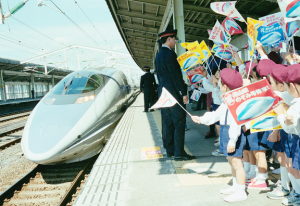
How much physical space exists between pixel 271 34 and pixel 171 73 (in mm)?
1430

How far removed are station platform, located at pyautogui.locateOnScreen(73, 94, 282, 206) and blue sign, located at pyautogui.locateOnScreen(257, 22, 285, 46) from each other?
1710 mm

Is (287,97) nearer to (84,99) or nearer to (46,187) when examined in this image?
(84,99)

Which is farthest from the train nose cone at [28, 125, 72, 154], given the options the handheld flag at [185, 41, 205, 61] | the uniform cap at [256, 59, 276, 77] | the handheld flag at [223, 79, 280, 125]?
the uniform cap at [256, 59, 276, 77]

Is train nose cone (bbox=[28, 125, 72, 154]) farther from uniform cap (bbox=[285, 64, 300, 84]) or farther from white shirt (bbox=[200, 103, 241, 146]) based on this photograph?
uniform cap (bbox=[285, 64, 300, 84])

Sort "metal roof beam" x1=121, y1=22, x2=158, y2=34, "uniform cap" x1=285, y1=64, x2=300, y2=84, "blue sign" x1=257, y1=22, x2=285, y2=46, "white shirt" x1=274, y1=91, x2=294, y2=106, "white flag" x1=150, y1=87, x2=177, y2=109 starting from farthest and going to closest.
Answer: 1. "metal roof beam" x1=121, y1=22, x2=158, y2=34
2. "blue sign" x1=257, y1=22, x2=285, y2=46
3. "white flag" x1=150, y1=87, x2=177, y2=109
4. "white shirt" x1=274, y1=91, x2=294, y2=106
5. "uniform cap" x1=285, y1=64, x2=300, y2=84

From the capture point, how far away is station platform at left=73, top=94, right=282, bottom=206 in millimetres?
2596

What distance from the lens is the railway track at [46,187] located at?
4.24m

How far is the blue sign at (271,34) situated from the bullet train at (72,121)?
11.1ft

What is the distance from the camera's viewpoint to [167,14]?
8.82m

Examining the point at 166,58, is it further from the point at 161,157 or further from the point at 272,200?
the point at 272,200

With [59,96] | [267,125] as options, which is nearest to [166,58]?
[267,125]

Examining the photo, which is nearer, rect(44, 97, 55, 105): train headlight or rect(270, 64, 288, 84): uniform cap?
rect(270, 64, 288, 84): uniform cap

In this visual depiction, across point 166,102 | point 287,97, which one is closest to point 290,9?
point 287,97

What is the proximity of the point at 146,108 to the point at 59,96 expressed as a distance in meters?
4.63
